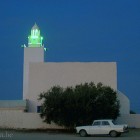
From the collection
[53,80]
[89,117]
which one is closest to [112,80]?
[53,80]

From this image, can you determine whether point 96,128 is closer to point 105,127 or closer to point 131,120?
point 105,127

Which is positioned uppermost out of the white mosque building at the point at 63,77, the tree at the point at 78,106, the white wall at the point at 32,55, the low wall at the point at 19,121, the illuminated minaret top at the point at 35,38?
the illuminated minaret top at the point at 35,38

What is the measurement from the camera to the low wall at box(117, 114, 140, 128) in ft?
135

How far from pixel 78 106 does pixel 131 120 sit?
8370mm

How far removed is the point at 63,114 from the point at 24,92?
632 inches

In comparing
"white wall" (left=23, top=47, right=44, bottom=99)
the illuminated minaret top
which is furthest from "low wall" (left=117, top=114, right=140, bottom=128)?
the illuminated minaret top

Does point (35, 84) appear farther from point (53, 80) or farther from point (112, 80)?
point (112, 80)

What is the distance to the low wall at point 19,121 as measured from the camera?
40.0 metres

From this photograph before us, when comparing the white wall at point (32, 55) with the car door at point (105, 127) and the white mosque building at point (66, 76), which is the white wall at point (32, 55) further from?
the car door at point (105, 127)

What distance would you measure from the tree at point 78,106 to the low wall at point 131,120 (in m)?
4.19

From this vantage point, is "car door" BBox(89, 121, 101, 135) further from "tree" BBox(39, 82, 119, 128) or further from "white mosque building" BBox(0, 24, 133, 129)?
"white mosque building" BBox(0, 24, 133, 129)

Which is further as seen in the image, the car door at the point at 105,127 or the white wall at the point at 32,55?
the white wall at the point at 32,55

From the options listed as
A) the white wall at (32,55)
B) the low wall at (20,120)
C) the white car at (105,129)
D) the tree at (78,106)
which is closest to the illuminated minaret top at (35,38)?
the white wall at (32,55)

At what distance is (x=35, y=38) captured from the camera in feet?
180
